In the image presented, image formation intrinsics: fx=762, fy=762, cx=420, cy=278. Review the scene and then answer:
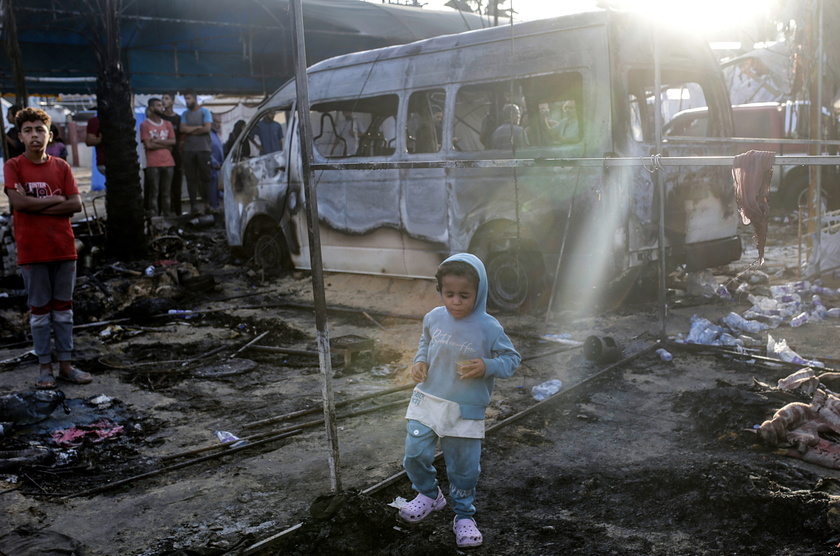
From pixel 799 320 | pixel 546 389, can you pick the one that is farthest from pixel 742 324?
pixel 546 389

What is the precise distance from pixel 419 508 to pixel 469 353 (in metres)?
0.73

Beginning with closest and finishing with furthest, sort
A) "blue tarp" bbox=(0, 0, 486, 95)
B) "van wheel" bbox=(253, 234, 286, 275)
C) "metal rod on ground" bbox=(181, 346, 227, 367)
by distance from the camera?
1. "metal rod on ground" bbox=(181, 346, 227, 367)
2. "van wheel" bbox=(253, 234, 286, 275)
3. "blue tarp" bbox=(0, 0, 486, 95)

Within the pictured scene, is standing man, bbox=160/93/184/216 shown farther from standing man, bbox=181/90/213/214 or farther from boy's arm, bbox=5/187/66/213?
boy's arm, bbox=5/187/66/213

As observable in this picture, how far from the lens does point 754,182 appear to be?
3.34 metres

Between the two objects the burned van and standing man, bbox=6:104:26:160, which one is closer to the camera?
the burned van

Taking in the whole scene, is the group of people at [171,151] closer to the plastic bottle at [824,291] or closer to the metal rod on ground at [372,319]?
the metal rod on ground at [372,319]

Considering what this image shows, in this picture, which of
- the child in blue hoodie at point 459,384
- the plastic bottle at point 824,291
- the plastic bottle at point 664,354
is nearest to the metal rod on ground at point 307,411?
the child in blue hoodie at point 459,384

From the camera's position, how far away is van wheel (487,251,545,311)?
23.6 ft

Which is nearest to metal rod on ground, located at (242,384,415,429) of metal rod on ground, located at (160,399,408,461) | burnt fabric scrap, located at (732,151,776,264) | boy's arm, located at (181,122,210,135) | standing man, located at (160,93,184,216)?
metal rod on ground, located at (160,399,408,461)

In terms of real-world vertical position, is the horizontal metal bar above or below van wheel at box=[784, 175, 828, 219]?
above

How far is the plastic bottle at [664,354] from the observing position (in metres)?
5.69

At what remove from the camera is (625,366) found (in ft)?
18.4

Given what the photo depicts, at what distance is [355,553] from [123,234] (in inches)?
360

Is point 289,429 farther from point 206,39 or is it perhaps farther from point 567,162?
point 206,39
